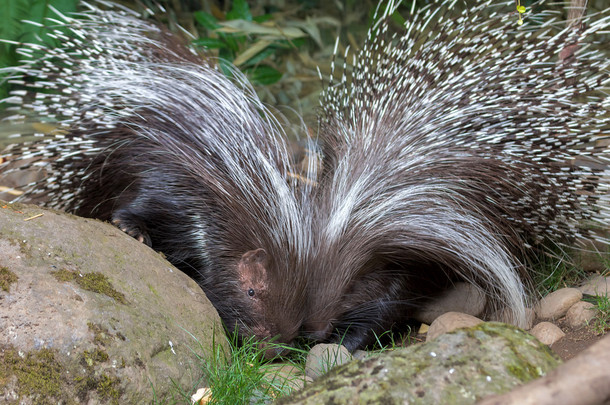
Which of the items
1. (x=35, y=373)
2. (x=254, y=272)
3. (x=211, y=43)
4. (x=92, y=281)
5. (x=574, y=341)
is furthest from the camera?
(x=211, y=43)

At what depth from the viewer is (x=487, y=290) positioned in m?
2.85

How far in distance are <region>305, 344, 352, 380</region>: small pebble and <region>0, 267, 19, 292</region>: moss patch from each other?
1024mm

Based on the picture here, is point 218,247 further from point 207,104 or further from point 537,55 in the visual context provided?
point 537,55

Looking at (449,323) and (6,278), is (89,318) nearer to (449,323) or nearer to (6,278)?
(6,278)

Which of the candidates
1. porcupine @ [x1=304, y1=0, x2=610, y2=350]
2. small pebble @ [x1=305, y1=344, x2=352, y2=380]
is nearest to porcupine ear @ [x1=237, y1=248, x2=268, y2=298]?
porcupine @ [x1=304, y1=0, x2=610, y2=350]

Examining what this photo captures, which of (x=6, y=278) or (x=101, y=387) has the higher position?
(x=6, y=278)

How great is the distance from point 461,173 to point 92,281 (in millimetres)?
1534

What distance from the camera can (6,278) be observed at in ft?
5.77

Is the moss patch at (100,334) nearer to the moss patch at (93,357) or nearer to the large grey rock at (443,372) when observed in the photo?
the moss patch at (93,357)

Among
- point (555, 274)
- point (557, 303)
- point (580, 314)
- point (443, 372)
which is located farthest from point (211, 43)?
point (443, 372)

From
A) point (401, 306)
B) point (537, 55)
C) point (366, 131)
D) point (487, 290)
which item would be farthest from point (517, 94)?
point (401, 306)

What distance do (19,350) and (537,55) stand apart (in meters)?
2.26

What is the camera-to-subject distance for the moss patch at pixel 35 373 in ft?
5.22

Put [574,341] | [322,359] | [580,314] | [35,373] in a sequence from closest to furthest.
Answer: [35,373] → [322,359] → [574,341] → [580,314]
